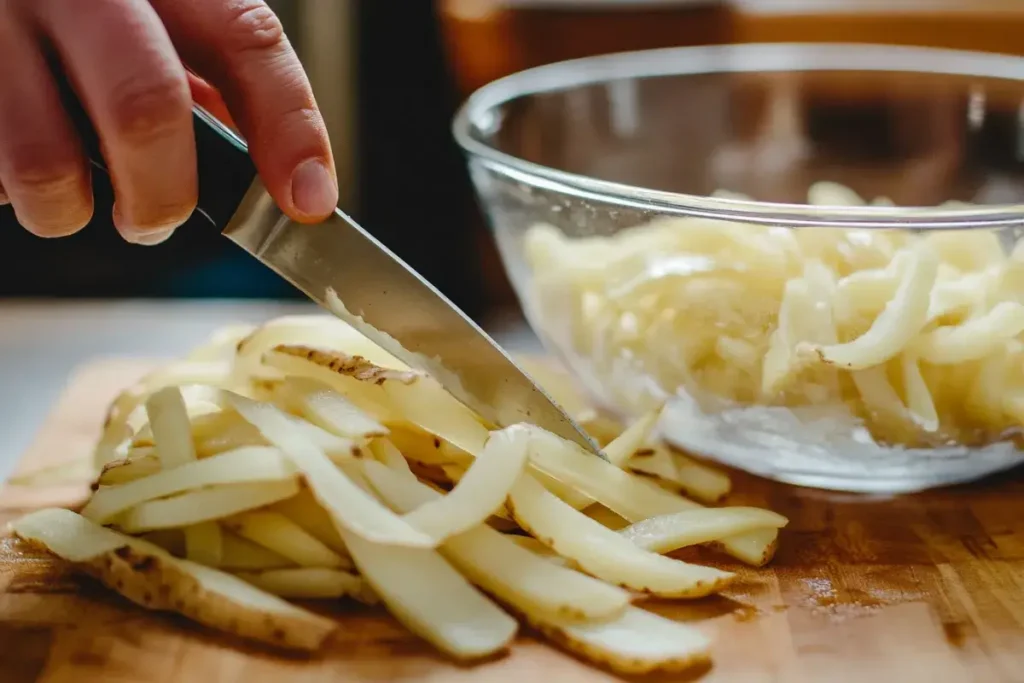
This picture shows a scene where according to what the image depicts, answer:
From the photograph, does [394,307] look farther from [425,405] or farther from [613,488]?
[613,488]

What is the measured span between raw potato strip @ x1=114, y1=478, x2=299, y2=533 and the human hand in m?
0.22

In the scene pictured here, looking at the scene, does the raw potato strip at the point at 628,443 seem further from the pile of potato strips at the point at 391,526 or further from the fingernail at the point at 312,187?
A: the fingernail at the point at 312,187

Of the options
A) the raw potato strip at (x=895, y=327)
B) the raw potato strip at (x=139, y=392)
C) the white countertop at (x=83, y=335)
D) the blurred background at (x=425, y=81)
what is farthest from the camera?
the blurred background at (x=425, y=81)

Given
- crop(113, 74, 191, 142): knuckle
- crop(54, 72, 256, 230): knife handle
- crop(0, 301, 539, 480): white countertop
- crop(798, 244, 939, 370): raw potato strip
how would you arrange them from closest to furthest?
crop(113, 74, 191, 142): knuckle, crop(54, 72, 256, 230): knife handle, crop(798, 244, 939, 370): raw potato strip, crop(0, 301, 539, 480): white countertop

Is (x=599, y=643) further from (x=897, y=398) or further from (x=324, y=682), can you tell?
(x=897, y=398)

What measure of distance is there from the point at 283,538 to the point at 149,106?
13.9 inches

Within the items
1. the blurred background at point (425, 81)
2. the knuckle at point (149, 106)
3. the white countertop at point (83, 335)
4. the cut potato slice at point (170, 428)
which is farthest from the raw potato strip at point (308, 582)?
the blurred background at point (425, 81)

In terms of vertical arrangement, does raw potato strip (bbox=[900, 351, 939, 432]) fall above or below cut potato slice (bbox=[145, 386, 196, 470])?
below

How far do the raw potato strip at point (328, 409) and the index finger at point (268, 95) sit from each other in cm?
17

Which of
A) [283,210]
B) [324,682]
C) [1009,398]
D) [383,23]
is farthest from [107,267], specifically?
[1009,398]

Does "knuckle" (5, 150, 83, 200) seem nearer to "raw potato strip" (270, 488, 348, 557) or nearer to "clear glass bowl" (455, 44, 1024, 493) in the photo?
"raw potato strip" (270, 488, 348, 557)

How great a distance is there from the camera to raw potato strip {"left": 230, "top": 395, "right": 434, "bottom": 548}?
0.81 m

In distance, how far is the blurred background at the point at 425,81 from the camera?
7.21 feet

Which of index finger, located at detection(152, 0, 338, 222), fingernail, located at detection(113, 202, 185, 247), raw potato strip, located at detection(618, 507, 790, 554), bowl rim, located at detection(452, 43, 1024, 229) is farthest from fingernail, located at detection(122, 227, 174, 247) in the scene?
raw potato strip, located at detection(618, 507, 790, 554)
